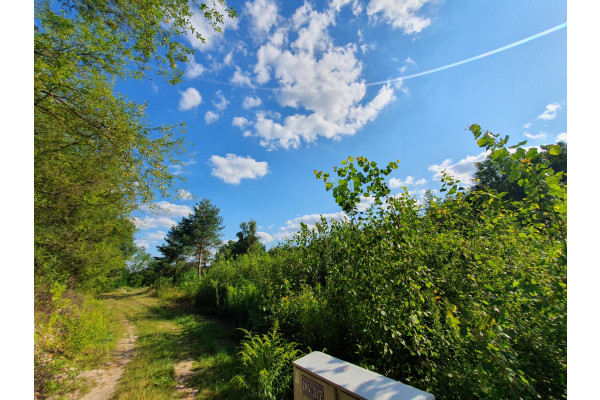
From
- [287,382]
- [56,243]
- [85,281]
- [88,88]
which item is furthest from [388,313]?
[85,281]

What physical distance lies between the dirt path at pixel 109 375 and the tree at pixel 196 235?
19.9m

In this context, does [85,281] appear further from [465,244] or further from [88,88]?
[465,244]

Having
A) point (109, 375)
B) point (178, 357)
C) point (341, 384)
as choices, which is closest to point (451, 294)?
point (341, 384)

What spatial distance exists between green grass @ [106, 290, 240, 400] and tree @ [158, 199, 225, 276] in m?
16.8

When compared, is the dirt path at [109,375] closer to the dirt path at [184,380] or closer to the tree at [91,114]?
the dirt path at [184,380]

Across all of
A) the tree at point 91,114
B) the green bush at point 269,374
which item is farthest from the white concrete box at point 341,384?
the tree at point 91,114

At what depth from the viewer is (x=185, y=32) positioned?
4.79 m

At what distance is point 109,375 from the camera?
168 inches

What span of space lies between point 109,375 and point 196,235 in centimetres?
2299

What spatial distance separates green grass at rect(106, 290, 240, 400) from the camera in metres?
3.67

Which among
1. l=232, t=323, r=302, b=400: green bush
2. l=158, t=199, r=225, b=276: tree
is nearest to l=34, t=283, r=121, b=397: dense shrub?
l=232, t=323, r=302, b=400: green bush

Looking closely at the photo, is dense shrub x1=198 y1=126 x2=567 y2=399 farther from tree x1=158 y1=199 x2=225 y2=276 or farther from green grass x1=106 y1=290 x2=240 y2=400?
tree x1=158 y1=199 x2=225 y2=276

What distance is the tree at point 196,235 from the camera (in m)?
24.1
